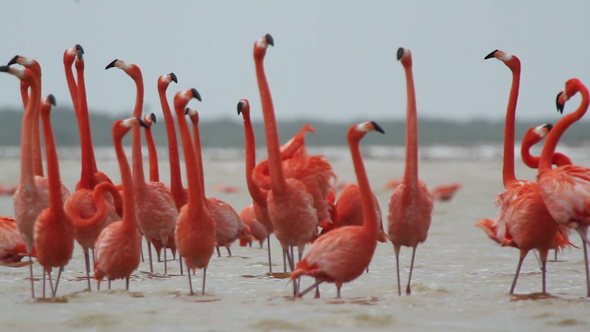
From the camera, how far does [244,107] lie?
662 centimetres

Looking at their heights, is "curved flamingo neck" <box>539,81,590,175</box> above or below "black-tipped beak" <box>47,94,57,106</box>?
below

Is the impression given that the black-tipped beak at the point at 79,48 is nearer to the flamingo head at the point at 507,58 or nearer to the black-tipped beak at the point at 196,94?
the black-tipped beak at the point at 196,94

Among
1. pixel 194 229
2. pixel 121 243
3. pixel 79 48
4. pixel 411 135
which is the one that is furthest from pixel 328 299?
pixel 79 48

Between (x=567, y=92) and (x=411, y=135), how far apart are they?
1.81 meters

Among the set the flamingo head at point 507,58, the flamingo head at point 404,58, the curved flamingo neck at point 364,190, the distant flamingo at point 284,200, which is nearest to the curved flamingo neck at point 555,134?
the flamingo head at point 507,58

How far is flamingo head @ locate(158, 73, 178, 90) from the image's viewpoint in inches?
267

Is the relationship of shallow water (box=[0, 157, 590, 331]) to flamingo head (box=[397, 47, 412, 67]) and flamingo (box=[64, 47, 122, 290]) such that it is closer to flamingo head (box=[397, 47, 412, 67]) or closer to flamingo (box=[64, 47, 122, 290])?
flamingo (box=[64, 47, 122, 290])

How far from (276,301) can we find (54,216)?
169 centimetres

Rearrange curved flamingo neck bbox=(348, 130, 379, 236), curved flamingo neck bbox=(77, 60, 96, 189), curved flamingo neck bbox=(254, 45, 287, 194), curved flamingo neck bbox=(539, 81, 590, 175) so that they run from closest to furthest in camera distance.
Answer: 1. curved flamingo neck bbox=(348, 130, 379, 236)
2. curved flamingo neck bbox=(254, 45, 287, 194)
3. curved flamingo neck bbox=(539, 81, 590, 175)
4. curved flamingo neck bbox=(77, 60, 96, 189)

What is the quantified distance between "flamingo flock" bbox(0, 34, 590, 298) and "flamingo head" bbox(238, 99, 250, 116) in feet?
0.05

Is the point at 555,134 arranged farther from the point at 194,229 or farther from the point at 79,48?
the point at 79,48

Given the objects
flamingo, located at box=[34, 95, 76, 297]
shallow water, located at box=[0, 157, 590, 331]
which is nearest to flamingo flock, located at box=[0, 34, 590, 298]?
flamingo, located at box=[34, 95, 76, 297]

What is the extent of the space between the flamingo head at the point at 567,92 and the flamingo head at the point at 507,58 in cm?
46

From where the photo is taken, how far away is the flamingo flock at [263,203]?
5.20m
